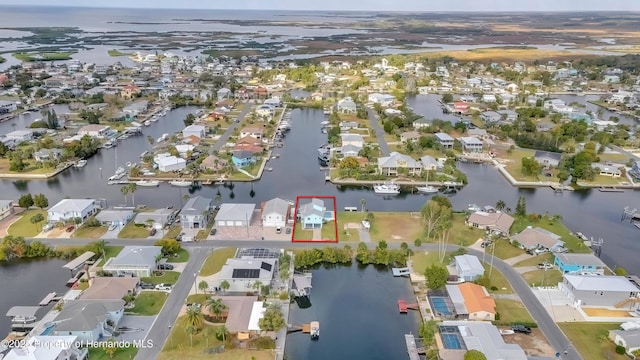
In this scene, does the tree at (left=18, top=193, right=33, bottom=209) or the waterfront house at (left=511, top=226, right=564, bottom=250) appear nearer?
the waterfront house at (left=511, top=226, right=564, bottom=250)

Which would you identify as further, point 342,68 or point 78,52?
point 78,52

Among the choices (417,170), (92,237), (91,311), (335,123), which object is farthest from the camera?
(335,123)

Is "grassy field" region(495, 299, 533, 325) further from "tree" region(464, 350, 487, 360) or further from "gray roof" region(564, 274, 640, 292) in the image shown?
"tree" region(464, 350, 487, 360)

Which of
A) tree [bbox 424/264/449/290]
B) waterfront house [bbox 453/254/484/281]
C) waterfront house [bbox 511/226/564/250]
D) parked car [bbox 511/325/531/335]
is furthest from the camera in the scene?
waterfront house [bbox 511/226/564/250]

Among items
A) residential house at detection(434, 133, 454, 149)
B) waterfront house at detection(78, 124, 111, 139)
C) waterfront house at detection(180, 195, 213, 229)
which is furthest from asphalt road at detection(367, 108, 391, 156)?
waterfront house at detection(78, 124, 111, 139)

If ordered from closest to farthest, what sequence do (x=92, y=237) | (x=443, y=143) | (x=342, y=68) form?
(x=92, y=237), (x=443, y=143), (x=342, y=68)

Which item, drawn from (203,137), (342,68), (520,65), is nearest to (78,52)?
(342,68)

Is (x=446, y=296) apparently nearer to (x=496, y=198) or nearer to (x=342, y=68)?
(x=496, y=198)

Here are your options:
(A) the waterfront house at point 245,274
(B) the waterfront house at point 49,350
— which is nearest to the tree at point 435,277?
(A) the waterfront house at point 245,274
